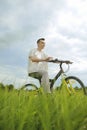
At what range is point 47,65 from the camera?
11.0 m

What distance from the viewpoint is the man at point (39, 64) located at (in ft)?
34.9

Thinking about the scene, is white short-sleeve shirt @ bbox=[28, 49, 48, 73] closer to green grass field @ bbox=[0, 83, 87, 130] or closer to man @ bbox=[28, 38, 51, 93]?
man @ bbox=[28, 38, 51, 93]

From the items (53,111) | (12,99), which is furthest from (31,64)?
(53,111)

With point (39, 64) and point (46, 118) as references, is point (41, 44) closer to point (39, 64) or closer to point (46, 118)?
point (39, 64)

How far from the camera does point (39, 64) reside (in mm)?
11023

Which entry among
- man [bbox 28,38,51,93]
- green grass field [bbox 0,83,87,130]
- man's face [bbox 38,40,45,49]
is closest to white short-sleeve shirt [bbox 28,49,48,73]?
man [bbox 28,38,51,93]

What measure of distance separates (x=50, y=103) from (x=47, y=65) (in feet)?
22.6

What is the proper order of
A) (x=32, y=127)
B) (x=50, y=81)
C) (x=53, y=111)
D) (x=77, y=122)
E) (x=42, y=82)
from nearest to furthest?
1. (x=77, y=122)
2. (x=32, y=127)
3. (x=53, y=111)
4. (x=42, y=82)
5. (x=50, y=81)

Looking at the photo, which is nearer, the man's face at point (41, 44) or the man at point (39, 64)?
the man at point (39, 64)

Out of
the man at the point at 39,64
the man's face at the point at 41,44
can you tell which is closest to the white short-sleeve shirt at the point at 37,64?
the man at the point at 39,64

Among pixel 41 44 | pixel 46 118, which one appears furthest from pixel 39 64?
pixel 46 118

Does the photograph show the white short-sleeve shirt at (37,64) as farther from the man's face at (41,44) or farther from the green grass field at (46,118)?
the green grass field at (46,118)

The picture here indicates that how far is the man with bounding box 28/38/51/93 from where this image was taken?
34.9 feet

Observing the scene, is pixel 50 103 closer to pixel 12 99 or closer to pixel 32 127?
pixel 12 99
